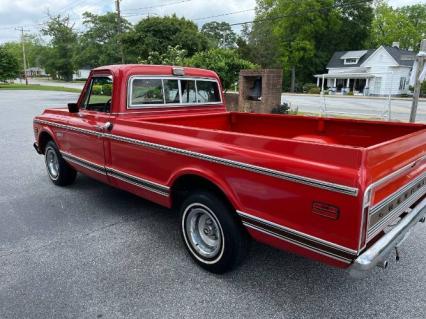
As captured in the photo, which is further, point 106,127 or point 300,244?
point 106,127

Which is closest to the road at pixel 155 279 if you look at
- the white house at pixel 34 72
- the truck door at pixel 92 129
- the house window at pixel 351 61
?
the truck door at pixel 92 129

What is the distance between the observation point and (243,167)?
8.62ft

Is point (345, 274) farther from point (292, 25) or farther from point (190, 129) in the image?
point (292, 25)

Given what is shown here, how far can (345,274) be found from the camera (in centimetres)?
319

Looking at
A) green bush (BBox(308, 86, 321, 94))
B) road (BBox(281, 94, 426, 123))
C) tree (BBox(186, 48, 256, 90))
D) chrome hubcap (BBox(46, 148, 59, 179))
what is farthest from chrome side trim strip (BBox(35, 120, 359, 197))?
green bush (BBox(308, 86, 321, 94))

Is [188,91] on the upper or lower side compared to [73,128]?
upper

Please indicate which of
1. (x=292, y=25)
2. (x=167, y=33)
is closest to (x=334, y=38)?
(x=292, y=25)

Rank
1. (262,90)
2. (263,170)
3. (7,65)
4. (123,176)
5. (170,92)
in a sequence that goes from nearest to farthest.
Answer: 1. (263,170)
2. (123,176)
3. (170,92)
4. (262,90)
5. (7,65)

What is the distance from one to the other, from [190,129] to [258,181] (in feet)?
3.05

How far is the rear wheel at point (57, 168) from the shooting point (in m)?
5.40

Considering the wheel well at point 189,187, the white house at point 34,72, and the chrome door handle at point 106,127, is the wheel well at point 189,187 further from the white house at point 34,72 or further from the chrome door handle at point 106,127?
the white house at point 34,72

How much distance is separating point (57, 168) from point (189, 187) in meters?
3.13

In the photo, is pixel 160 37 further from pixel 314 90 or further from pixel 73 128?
pixel 73 128

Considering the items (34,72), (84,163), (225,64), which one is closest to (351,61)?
(225,64)
